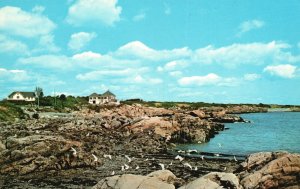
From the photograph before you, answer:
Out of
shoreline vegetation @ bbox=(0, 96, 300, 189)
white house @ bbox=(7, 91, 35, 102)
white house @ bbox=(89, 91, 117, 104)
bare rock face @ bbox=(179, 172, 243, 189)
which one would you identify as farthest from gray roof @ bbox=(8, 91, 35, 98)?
bare rock face @ bbox=(179, 172, 243, 189)

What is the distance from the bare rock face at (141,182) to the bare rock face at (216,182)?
4.23 feet

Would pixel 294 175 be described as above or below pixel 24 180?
above

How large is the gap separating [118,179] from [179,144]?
40.2 m

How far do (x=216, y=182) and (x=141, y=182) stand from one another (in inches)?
143

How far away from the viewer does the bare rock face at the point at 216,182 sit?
1920cm

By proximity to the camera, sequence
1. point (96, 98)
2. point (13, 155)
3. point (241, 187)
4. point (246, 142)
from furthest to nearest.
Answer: point (96, 98) < point (246, 142) < point (13, 155) < point (241, 187)

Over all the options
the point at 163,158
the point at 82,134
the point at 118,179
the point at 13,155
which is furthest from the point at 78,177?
the point at 82,134

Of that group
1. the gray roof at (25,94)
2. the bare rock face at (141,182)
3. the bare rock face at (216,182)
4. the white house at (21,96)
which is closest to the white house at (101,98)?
the gray roof at (25,94)

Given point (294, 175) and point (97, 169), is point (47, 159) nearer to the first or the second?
point (97, 169)

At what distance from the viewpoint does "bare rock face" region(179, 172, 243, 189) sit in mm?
19203

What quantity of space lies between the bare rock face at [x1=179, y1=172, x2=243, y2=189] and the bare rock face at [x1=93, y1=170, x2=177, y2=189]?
4.23 ft

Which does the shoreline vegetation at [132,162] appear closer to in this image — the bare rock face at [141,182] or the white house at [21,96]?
the bare rock face at [141,182]

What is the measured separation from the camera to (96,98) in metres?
185

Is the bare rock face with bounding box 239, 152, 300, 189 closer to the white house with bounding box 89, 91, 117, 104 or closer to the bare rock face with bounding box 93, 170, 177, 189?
the bare rock face with bounding box 93, 170, 177, 189
